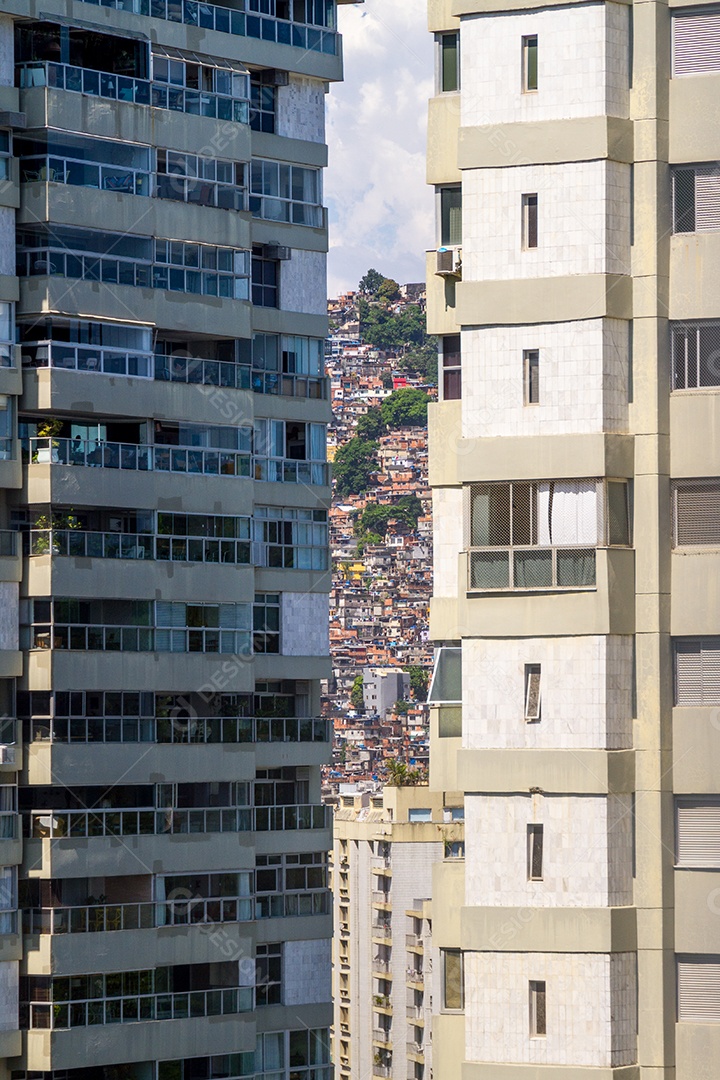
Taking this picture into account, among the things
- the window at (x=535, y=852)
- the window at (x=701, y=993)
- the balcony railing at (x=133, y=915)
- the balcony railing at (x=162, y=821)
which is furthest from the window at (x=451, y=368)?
the balcony railing at (x=133, y=915)

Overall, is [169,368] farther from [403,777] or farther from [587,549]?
[403,777]

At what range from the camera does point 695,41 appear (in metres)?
37.2

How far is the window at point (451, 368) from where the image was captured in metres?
39.6

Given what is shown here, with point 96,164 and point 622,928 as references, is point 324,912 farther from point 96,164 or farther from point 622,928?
point 622,928

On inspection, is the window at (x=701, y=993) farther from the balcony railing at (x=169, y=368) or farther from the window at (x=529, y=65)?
the balcony railing at (x=169, y=368)

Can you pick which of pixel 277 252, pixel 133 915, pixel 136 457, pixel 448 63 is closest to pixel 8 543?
pixel 136 457

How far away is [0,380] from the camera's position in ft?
188

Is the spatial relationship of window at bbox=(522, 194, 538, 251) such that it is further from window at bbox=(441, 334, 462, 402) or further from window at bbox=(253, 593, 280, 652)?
window at bbox=(253, 593, 280, 652)

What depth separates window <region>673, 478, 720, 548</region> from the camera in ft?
120

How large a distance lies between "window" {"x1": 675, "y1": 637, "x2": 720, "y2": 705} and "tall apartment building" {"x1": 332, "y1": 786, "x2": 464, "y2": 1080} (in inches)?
3149

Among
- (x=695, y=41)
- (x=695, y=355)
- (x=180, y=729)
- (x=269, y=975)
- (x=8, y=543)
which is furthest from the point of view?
(x=269, y=975)

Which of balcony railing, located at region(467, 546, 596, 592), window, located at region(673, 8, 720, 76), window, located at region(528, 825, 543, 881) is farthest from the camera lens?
window, located at region(673, 8, 720, 76)

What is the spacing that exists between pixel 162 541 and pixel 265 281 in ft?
26.0

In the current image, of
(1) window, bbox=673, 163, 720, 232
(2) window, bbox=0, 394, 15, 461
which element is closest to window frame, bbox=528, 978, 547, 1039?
(1) window, bbox=673, 163, 720, 232
